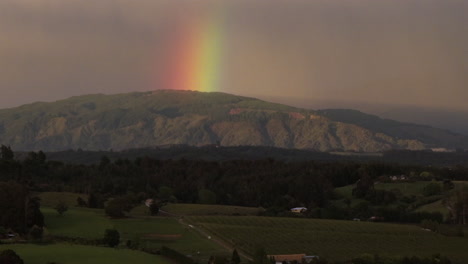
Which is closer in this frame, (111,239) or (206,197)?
(111,239)

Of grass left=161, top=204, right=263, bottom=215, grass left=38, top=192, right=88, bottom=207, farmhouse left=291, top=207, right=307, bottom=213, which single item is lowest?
farmhouse left=291, top=207, right=307, bottom=213

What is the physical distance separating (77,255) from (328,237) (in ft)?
133

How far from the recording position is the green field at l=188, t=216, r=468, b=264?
81938 millimetres

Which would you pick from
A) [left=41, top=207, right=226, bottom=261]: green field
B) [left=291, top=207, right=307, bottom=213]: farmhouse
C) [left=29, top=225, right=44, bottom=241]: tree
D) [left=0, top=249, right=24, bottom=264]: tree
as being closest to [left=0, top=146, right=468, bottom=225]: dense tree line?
[left=291, top=207, right=307, bottom=213]: farmhouse

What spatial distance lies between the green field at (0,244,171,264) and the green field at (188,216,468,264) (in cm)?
1786

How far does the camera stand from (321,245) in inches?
3378

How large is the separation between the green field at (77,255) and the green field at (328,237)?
58.6 feet

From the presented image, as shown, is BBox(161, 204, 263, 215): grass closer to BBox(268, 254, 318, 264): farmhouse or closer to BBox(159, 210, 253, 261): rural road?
BBox(159, 210, 253, 261): rural road

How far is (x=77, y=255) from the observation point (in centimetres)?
6456

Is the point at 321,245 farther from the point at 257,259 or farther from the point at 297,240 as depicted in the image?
the point at 257,259

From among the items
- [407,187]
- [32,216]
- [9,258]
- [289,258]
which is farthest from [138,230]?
[407,187]

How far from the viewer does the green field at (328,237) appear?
269 feet

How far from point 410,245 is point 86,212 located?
52.5 meters

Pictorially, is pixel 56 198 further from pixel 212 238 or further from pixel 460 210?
pixel 460 210
